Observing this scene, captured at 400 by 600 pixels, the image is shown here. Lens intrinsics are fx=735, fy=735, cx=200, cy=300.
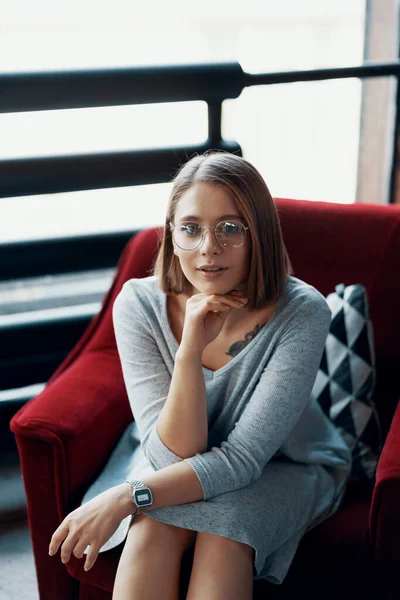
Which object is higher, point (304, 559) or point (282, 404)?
point (282, 404)

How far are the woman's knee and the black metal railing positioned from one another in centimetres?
117

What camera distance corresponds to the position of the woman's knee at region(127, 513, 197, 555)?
1347 mm

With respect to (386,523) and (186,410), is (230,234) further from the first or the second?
(386,523)

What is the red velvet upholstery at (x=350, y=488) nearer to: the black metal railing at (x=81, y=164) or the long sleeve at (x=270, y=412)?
the long sleeve at (x=270, y=412)

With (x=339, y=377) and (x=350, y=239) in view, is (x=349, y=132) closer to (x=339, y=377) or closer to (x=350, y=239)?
(x=350, y=239)

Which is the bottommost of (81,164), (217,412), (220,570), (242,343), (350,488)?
(350,488)

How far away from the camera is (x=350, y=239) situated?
192 cm

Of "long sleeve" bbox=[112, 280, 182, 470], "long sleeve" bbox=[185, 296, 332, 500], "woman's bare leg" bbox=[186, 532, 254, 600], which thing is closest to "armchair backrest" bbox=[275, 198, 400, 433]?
"long sleeve" bbox=[185, 296, 332, 500]

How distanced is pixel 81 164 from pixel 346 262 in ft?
2.96

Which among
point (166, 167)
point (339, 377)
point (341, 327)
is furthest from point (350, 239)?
point (166, 167)

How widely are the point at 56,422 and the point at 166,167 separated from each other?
3.68 ft

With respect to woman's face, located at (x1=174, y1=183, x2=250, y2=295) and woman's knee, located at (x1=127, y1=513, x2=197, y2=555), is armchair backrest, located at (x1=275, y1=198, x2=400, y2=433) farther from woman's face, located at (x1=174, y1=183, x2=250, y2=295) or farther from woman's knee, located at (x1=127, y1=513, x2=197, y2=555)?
woman's knee, located at (x1=127, y1=513, x2=197, y2=555)

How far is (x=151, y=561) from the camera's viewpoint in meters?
1.32

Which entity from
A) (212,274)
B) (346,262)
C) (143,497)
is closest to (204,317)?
(212,274)
